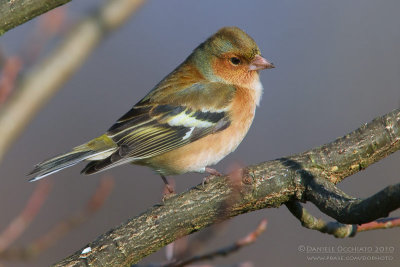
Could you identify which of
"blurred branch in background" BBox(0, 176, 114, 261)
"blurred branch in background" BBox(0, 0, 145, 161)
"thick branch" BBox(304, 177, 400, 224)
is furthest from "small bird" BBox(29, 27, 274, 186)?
"thick branch" BBox(304, 177, 400, 224)

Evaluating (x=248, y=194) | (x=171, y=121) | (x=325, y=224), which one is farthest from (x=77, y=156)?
(x=325, y=224)

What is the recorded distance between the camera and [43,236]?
4.17 meters

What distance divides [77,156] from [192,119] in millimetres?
1102

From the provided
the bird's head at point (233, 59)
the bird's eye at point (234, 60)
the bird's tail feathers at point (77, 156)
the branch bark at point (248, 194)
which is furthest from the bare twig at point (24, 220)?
the bird's eye at point (234, 60)

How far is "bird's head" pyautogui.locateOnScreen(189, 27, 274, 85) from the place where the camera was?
5.39 metres

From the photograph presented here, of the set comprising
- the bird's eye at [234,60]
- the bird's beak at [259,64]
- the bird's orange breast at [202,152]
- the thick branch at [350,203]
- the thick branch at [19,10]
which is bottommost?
the thick branch at [350,203]

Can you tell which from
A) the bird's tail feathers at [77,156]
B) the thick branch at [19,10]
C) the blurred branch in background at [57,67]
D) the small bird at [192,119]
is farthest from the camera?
the small bird at [192,119]

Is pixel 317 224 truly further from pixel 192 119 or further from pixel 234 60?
pixel 234 60

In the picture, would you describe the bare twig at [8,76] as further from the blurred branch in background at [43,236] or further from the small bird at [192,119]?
the blurred branch in background at [43,236]

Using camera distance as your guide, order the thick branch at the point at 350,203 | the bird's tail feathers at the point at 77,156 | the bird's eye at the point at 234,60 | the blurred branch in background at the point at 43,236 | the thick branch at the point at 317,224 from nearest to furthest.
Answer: the thick branch at the point at 350,203
the blurred branch in background at the point at 43,236
the thick branch at the point at 317,224
the bird's tail feathers at the point at 77,156
the bird's eye at the point at 234,60

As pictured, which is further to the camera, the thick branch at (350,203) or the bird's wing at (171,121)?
the bird's wing at (171,121)

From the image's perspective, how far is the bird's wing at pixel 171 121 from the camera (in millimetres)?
4832

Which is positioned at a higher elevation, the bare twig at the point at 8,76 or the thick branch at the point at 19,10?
the thick branch at the point at 19,10

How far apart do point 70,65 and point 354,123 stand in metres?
4.87
